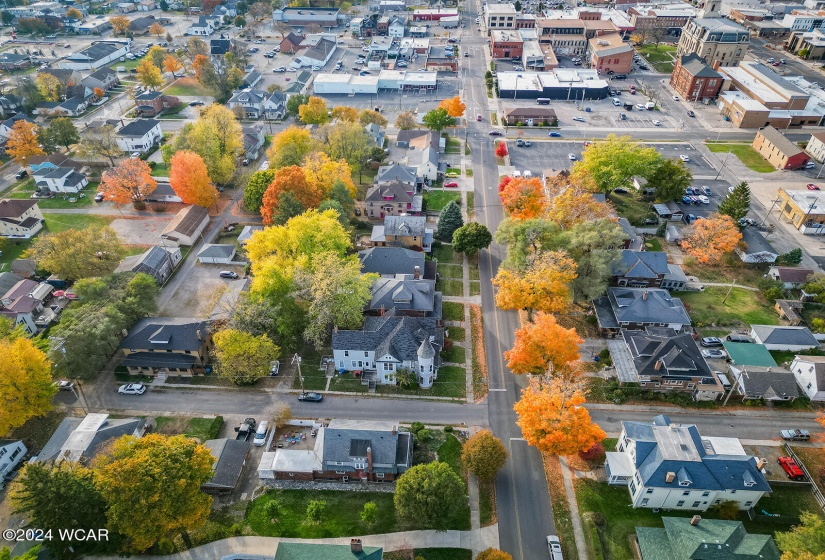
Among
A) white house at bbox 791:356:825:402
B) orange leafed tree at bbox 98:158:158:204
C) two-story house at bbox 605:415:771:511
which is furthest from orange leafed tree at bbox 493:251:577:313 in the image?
orange leafed tree at bbox 98:158:158:204

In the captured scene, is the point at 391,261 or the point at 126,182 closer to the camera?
the point at 391,261

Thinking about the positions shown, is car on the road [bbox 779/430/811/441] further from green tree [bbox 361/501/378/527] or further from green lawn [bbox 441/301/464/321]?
green tree [bbox 361/501/378/527]

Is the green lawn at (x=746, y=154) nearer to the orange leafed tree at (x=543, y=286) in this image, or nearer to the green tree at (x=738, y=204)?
the green tree at (x=738, y=204)

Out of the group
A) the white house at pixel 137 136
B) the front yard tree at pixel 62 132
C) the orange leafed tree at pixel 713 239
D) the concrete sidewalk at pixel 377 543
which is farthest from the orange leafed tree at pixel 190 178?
the orange leafed tree at pixel 713 239

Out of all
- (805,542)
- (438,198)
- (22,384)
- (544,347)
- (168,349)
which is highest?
(544,347)

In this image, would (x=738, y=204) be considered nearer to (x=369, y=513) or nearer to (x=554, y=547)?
(x=554, y=547)

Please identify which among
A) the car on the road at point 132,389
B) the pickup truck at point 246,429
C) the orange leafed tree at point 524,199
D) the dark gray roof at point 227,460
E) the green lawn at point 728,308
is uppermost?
the orange leafed tree at point 524,199

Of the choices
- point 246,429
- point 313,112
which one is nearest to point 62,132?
point 313,112
